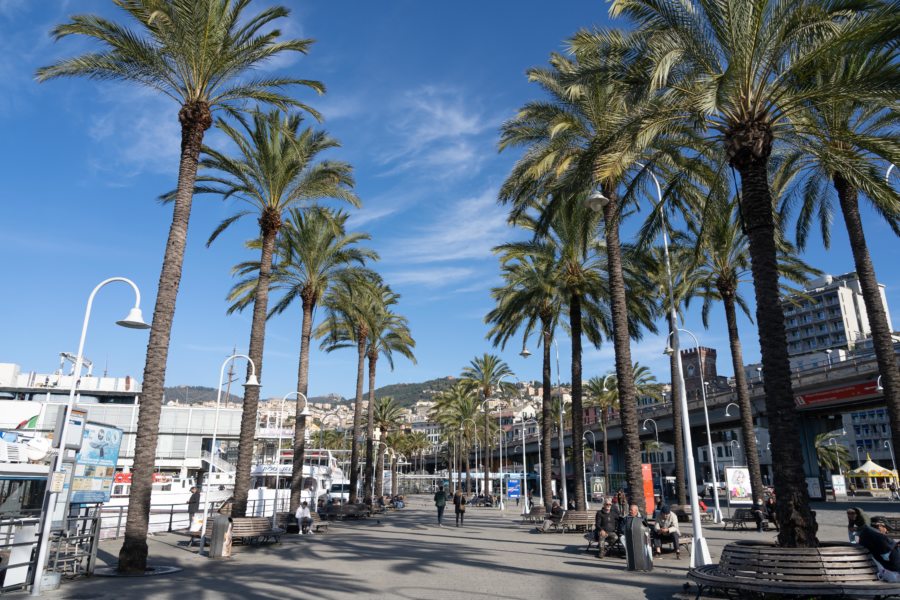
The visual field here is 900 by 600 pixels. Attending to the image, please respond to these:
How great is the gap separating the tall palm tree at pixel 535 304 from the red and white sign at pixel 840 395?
21.6 metres

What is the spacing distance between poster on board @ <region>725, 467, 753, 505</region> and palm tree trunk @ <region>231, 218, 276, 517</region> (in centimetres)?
2230

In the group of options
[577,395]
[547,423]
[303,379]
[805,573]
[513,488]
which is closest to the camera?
[805,573]

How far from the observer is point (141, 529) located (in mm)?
12352

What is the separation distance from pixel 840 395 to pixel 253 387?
37.7m

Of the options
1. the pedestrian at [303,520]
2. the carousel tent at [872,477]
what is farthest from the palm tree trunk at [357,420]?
the carousel tent at [872,477]

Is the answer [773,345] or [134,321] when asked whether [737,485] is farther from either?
[134,321]

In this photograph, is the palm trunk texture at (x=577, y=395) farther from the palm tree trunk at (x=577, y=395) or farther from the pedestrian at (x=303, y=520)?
the pedestrian at (x=303, y=520)

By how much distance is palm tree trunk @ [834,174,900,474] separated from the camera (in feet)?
48.9

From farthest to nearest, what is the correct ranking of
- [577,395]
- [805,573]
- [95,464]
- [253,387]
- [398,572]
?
[577,395], [253,387], [95,464], [398,572], [805,573]

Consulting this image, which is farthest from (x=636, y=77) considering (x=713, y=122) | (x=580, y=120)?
(x=580, y=120)

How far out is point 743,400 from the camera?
25.1 meters

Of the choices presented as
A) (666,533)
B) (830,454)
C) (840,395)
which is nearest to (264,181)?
(666,533)

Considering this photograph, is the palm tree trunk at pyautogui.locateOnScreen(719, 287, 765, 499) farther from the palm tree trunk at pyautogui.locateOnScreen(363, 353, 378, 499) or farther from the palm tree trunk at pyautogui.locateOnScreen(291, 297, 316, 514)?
the palm tree trunk at pyautogui.locateOnScreen(363, 353, 378, 499)

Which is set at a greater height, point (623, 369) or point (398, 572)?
point (623, 369)
